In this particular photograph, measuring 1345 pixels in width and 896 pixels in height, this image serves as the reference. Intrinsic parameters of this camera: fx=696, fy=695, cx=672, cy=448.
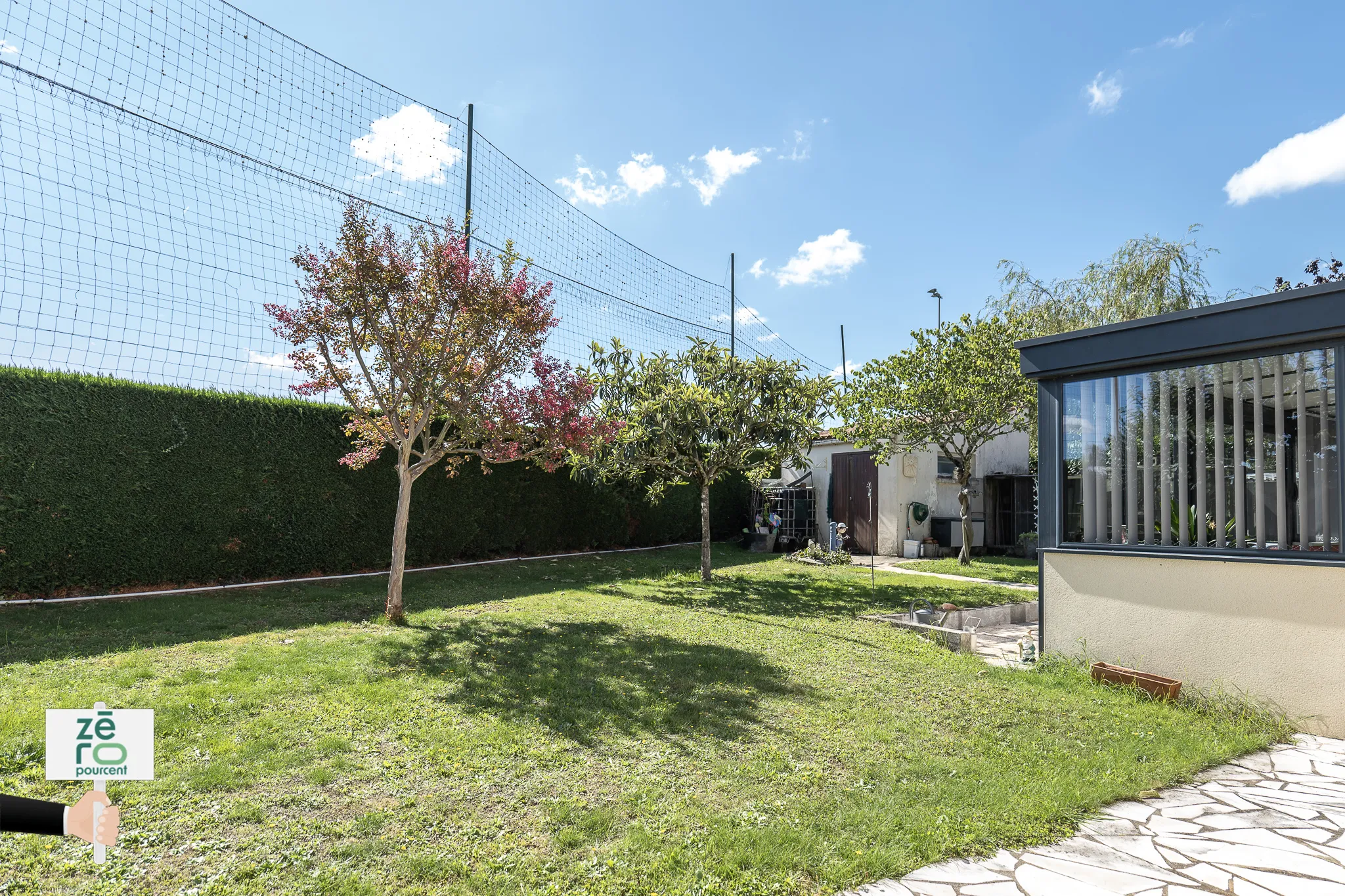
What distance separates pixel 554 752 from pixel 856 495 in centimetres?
1422

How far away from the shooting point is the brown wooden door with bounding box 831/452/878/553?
54.4 feet

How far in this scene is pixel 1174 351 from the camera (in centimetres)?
516

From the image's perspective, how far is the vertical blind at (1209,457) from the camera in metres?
4.70

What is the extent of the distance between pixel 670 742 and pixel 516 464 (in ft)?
28.1

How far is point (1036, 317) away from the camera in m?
17.7

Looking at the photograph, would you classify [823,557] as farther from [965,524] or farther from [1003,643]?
[1003,643]

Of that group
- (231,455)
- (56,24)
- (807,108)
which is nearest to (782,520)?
(807,108)

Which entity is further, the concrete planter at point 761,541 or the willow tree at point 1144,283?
the concrete planter at point 761,541

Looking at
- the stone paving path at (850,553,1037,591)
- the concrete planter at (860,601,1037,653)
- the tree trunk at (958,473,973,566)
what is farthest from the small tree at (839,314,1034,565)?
the concrete planter at (860,601,1037,653)

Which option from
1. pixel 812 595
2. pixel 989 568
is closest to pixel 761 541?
pixel 989 568

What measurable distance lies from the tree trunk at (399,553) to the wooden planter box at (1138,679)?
6.16m

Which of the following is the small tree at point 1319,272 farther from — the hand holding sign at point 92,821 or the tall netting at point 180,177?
the hand holding sign at point 92,821

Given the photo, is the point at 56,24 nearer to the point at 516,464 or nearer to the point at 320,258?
the point at 320,258

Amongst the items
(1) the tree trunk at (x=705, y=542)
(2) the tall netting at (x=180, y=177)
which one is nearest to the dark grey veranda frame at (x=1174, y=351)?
(1) the tree trunk at (x=705, y=542)
